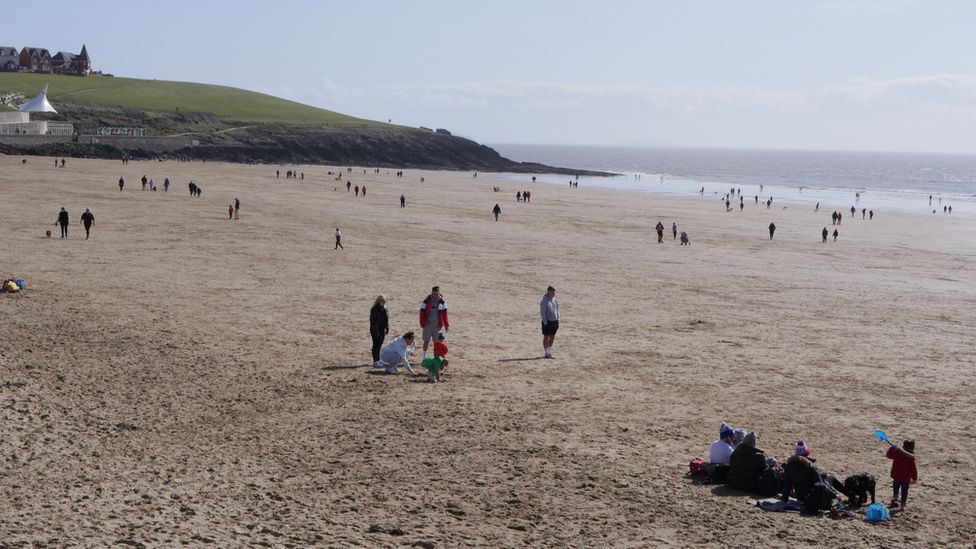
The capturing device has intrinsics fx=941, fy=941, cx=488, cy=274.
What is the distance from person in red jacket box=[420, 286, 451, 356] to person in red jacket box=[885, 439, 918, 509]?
8.03 m

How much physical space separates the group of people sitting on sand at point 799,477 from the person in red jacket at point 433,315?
20.5 feet

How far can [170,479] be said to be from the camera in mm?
10898

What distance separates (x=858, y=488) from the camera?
423 inches

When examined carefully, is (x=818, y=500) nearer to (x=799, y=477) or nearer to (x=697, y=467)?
(x=799, y=477)

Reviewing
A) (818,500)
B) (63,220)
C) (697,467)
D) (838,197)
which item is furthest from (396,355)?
(838,197)

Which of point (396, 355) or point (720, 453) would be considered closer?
point (720, 453)

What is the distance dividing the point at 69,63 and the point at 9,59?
28.9 feet

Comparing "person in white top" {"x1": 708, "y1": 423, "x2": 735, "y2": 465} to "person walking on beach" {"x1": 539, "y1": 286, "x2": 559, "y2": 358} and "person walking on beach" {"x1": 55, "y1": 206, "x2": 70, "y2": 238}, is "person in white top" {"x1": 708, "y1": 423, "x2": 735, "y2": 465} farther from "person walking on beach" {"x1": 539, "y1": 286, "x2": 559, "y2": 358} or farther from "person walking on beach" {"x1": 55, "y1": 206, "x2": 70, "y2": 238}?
"person walking on beach" {"x1": 55, "y1": 206, "x2": 70, "y2": 238}

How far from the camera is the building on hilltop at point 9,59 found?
149 metres

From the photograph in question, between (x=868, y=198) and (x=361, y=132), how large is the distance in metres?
69.4

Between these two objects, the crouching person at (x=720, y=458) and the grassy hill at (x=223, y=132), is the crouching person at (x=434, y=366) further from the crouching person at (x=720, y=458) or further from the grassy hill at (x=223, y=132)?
the grassy hill at (x=223, y=132)

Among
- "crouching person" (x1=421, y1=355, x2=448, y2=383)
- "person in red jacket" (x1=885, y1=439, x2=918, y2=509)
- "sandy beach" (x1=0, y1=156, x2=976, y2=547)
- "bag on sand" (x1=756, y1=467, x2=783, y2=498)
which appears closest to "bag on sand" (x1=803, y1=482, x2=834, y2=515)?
"sandy beach" (x1=0, y1=156, x2=976, y2=547)

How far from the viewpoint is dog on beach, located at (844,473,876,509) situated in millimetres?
10727

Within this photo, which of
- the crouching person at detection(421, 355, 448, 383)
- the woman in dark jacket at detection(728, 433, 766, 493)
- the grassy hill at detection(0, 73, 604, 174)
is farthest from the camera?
the grassy hill at detection(0, 73, 604, 174)
